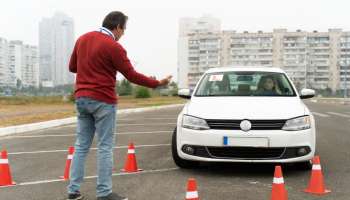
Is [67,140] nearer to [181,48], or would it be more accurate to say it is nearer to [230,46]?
[230,46]

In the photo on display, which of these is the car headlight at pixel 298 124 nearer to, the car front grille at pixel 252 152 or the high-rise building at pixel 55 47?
the car front grille at pixel 252 152

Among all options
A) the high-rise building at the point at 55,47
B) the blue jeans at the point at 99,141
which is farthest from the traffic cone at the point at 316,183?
the high-rise building at the point at 55,47

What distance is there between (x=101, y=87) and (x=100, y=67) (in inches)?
7.6

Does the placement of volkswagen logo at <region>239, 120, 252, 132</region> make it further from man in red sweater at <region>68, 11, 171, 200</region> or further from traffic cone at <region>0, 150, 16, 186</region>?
traffic cone at <region>0, 150, 16, 186</region>

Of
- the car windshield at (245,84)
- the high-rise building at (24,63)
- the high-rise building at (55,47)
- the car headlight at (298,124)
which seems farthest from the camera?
the high-rise building at (55,47)

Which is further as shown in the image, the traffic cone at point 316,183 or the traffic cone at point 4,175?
the traffic cone at point 4,175

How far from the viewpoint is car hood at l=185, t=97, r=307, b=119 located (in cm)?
648

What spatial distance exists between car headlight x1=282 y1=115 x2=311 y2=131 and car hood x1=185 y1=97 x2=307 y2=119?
0.21ft

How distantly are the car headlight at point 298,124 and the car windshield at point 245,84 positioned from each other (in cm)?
106

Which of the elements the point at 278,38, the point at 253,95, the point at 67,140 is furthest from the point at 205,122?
the point at 278,38

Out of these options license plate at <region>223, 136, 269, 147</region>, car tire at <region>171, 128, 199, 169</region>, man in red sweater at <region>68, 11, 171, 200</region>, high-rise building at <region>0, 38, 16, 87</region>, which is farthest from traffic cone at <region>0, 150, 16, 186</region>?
high-rise building at <region>0, 38, 16, 87</region>

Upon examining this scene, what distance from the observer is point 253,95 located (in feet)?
24.9

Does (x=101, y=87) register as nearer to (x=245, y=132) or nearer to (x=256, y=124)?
(x=245, y=132)

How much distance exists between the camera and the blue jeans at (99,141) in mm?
4949
